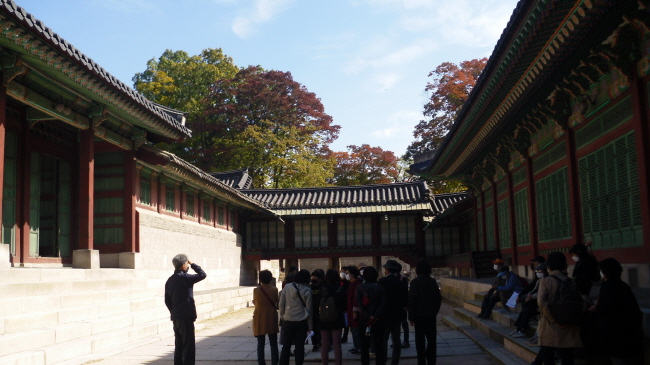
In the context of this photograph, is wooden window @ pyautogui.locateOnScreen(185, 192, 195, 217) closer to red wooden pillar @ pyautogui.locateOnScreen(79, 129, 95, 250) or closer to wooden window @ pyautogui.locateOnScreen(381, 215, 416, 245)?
red wooden pillar @ pyautogui.locateOnScreen(79, 129, 95, 250)

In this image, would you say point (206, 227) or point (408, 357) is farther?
point (206, 227)

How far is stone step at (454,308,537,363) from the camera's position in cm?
891

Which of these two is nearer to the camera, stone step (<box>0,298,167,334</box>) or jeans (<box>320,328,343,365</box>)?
jeans (<box>320,328,343,365</box>)

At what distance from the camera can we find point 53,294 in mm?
11516

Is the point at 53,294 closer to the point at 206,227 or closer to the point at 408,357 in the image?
the point at 408,357

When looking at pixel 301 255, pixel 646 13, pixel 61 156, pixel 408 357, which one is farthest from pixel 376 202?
pixel 646 13

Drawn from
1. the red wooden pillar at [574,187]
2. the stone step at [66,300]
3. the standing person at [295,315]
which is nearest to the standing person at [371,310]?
the standing person at [295,315]

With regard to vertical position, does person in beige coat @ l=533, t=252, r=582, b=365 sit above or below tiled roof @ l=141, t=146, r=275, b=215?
below

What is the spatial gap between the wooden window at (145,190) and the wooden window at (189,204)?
4.10 meters

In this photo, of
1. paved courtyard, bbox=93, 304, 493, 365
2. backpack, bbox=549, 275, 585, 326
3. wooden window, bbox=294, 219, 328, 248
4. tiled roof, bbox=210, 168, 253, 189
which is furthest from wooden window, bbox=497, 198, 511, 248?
tiled roof, bbox=210, 168, 253, 189

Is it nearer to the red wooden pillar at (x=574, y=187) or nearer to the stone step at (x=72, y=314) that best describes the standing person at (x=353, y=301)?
the red wooden pillar at (x=574, y=187)

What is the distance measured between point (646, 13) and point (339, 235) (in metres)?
26.4

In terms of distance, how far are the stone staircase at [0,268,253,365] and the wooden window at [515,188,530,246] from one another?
31.7 ft

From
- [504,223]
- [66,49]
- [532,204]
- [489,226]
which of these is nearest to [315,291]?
[66,49]
